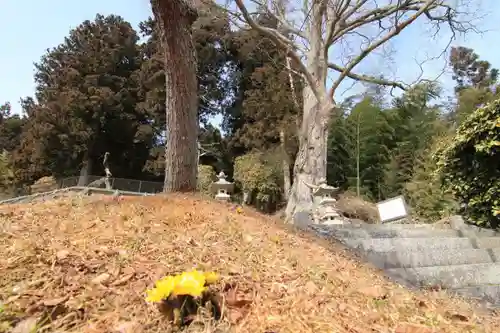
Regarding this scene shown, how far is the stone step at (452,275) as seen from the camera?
2636mm

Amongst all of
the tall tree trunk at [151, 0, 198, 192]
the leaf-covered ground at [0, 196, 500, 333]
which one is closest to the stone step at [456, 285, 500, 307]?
the leaf-covered ground at [0, 196, 500, 333]

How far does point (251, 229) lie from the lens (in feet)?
7.35

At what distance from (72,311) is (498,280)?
115 inches

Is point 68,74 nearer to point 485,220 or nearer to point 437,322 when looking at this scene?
point 485,220

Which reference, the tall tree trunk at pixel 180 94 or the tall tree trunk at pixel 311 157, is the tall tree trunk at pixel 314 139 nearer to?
the tall tree trunk at pixel 311 157

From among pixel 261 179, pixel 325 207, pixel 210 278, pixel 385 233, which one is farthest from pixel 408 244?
pixel 261 179

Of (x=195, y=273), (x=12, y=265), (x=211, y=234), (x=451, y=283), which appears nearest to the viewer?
(x=195, y=273)

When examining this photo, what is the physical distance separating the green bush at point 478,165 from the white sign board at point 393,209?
30.0 inches

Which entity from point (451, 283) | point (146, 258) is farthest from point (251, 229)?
point (451, 283)

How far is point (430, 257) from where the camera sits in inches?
122

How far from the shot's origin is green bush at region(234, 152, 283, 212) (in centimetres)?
1427

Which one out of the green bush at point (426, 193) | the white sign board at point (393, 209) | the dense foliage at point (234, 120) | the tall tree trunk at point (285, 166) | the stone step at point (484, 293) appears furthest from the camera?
the tall tree trunk at point (285, 166)

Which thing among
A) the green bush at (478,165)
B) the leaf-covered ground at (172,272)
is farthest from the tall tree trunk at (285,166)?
the leaf-covered ground at (172,272)

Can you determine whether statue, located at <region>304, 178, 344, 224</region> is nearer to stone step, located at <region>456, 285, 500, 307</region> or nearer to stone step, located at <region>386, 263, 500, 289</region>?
stone step, located at <region>386, 263, 500, 289</region>
